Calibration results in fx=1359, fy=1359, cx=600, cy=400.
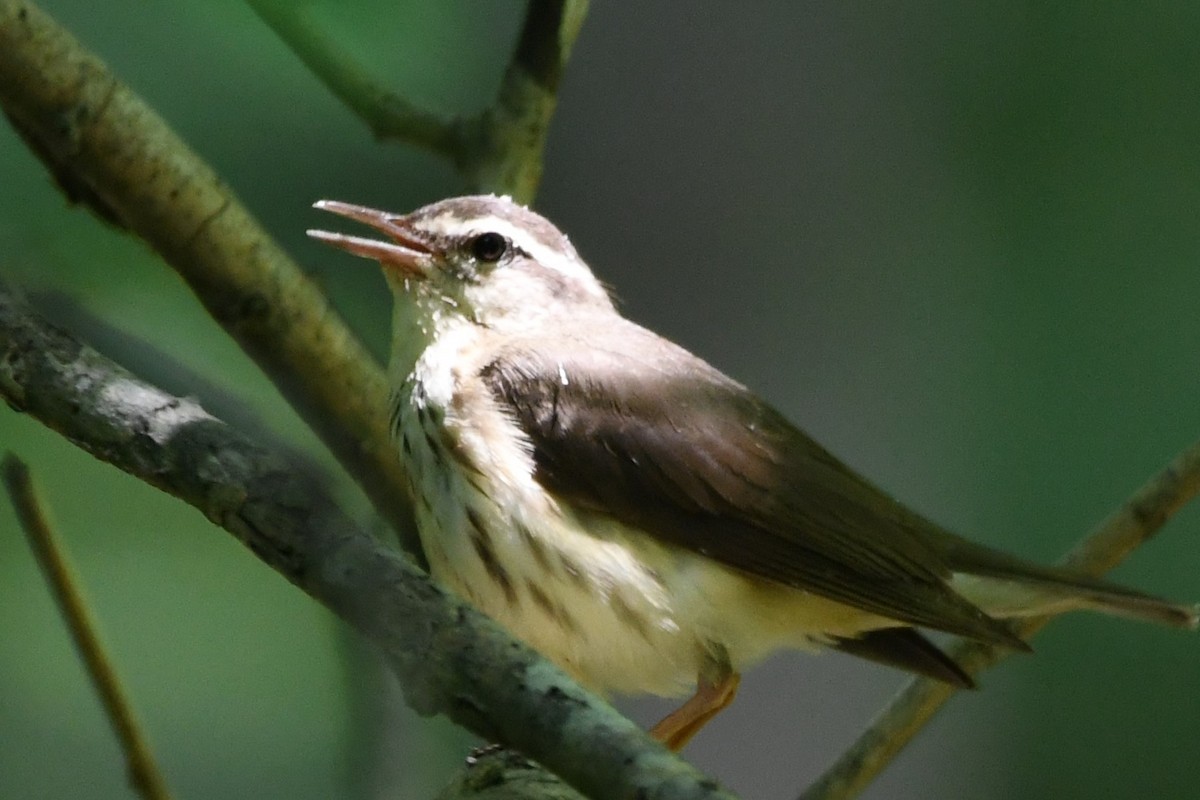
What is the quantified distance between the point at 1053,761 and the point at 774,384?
179 cm

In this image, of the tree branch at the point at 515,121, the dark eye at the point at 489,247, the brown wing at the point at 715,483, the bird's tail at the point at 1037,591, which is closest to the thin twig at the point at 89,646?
the brown wing at the point at 715,483

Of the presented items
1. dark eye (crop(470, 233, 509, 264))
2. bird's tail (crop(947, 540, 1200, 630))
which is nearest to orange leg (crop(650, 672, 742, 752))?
bird's tail (crop(947, 540, 1200, 630))

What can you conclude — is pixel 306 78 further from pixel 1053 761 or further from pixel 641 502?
pixel 1053 761

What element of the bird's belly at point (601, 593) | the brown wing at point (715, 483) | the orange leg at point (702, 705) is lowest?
the orange leg at point (702, 705)

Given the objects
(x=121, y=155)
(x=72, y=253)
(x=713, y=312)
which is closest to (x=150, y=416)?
(x=121, y=155)

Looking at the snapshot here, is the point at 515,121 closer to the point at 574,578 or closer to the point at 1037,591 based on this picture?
the point at 574,578

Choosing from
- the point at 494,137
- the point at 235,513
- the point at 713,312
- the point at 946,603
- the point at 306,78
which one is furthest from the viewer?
the point at 713,312

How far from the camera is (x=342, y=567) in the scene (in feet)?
5.39

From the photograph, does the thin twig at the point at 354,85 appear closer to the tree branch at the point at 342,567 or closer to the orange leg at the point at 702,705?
the tree branch at the point at 342,567

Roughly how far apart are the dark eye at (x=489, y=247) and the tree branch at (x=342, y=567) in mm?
1267

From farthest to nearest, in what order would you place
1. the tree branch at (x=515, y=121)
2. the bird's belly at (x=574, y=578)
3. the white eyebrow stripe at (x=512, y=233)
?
1. the tree branch at (x=515, y=121)
2. the white eyebrow stripe at (x=512, y=233)
3. the bird's belly at (x=574, y=578)

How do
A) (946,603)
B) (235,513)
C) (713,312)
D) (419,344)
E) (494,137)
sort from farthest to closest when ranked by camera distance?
(713,312) < (494,137) < (419,344) < (946,603) < (235,513)

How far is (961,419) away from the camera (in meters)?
5.47

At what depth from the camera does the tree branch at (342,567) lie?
4.66 ft
